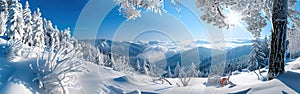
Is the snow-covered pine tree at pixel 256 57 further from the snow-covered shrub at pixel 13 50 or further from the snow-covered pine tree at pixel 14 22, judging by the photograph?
the snow-covered shrub at pixel 13 50

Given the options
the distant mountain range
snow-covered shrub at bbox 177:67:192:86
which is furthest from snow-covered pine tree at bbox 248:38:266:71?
snow-covered shrub at bbox 177:67:192:86

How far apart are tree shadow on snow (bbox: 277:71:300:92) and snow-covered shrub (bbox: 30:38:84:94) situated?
513cm

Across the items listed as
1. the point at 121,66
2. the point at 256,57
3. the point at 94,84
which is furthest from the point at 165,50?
the point at 256,57

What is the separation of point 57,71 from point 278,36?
6744mm

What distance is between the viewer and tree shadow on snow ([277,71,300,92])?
6526mm

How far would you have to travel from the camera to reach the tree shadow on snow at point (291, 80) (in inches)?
257

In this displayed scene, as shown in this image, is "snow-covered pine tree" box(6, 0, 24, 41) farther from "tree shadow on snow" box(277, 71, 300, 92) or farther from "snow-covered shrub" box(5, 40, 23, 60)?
"tree shadow on snow" box(277, 71, 300, 92)

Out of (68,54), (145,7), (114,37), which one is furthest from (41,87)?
(114,37)

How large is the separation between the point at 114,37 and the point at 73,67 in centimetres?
554

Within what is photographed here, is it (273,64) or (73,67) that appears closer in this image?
(73,67)

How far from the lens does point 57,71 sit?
4.02m

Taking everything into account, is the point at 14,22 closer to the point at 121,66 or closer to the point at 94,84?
the point at 121,66

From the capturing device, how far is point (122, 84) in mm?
7352

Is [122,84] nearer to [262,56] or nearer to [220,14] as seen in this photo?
[220,14]
